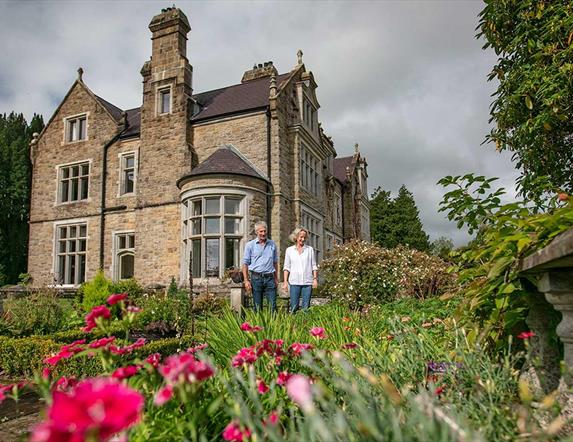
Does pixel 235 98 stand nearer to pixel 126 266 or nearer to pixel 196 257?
pixel 196 257

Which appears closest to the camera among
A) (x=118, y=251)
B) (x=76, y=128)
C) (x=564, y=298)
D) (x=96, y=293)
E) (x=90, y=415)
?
(x=90, y=415)

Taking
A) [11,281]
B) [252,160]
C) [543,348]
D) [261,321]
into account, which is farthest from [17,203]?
[543,348]

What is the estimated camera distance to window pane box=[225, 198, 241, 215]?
14.1 metres

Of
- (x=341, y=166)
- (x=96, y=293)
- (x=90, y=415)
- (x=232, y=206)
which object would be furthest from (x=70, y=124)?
(x=90, y=415)

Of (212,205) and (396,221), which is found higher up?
(396,221)

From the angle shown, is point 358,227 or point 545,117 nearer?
point 545,117

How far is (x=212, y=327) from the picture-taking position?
4457 millimetres

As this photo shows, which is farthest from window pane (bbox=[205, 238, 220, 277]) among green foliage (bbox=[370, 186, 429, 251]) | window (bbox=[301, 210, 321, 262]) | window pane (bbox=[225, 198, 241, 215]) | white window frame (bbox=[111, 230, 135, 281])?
green foliage (bbox=[370, 186, 429, 251])

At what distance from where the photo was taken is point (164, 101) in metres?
16.8

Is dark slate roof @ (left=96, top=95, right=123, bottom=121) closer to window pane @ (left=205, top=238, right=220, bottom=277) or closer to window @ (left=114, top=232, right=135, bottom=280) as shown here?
window @ (left=114, top=232, right=135, bottom=280)

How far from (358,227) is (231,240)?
13691mm

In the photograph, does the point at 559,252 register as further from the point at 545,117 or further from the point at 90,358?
the point at 545,117

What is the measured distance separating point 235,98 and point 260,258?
1142cm

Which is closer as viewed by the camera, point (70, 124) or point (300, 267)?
point (300, 267)
